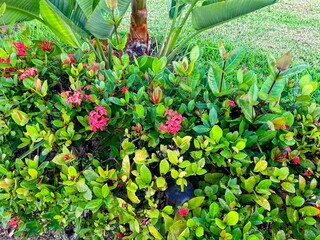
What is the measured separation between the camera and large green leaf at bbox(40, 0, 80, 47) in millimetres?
1623

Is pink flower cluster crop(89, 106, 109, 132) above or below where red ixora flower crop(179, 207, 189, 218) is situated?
above

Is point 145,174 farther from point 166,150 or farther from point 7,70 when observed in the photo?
point 7,70

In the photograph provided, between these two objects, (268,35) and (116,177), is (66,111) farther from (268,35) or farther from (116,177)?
(268,35)

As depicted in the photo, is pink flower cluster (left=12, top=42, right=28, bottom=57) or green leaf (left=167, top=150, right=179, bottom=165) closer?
green leaf (left=167, top=150, right=179, bottom=165)

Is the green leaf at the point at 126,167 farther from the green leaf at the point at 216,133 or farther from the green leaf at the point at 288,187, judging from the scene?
the green leaf at the point at 288,187

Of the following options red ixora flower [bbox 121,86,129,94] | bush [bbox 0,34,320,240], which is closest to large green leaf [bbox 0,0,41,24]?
bush [bbox 0,34,320,240]

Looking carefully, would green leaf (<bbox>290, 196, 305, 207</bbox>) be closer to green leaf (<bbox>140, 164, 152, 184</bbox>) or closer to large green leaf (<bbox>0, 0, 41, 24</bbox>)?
green leaf (<bbox>140, 164, 152, 184</bbox>)

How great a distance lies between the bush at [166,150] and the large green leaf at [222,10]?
646mm

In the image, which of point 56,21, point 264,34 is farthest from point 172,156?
point 264,34

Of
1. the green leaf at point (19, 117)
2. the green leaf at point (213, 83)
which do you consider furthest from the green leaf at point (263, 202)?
the green leaf at point (19, 117)

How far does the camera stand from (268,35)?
3.99 metres

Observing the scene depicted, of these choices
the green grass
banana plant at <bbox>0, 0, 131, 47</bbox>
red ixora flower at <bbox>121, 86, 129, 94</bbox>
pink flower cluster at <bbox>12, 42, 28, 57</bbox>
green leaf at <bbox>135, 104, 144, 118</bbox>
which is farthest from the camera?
the green grass

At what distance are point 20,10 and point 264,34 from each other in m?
2.82

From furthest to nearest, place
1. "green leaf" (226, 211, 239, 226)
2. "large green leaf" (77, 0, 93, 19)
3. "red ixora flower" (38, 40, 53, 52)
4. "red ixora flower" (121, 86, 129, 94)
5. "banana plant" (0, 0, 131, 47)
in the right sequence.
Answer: "large green leaf" (77, 0, 93, 19), "banana plant" (0, 0, 131, 47), "red ixora flower" (38, 40, 53, 52), "red ixora flower" (121, 86, 129, 94), "green leaf" (226, 211, 239, 226)
